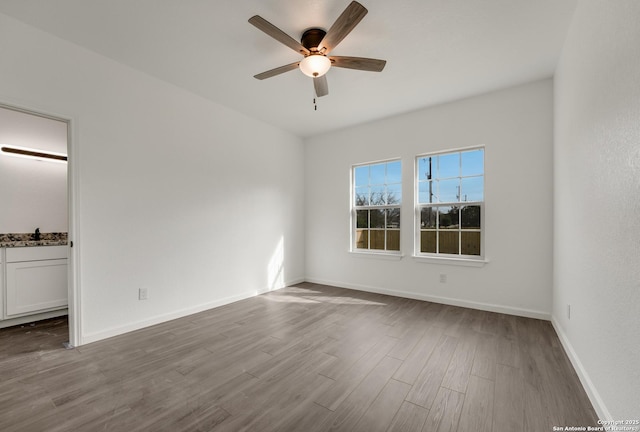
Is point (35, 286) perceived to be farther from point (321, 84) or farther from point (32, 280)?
point (321, 84)

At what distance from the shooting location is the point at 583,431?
1.53 m

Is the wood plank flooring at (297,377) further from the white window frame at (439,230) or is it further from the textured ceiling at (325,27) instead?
the textured ceiling at (325,27)

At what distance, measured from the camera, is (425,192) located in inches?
165

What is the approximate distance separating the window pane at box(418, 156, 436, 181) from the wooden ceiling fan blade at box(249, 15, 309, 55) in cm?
257

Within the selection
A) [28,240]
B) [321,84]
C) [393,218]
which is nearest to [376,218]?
[393,218]

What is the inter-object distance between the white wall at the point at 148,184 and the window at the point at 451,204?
255 cm

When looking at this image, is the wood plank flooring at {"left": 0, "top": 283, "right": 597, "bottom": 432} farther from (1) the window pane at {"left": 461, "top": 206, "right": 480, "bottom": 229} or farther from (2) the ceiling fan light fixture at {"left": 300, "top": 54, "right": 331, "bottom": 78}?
(2) the ceiling fan light fixture at {"left": 300, "top": 54, "right": 331, "bottom": 78}

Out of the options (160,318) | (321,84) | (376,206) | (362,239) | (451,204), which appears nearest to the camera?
(321,84)

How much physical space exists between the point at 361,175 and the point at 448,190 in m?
1.50

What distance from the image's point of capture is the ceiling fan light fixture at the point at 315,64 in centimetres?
238

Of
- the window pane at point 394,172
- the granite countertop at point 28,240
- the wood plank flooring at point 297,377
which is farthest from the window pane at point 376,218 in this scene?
the granite countertop at point 28,240

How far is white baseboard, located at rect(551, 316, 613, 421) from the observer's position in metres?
1.59

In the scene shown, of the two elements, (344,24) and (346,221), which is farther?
(346,221)

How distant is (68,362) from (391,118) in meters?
4.82
